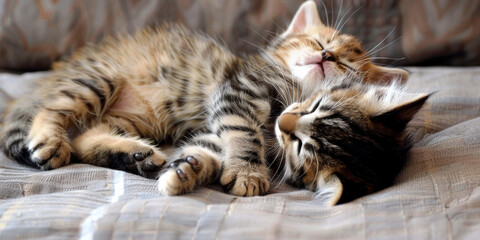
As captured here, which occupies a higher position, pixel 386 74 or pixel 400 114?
pixel 400 114

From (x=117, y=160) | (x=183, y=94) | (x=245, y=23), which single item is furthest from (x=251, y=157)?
(x=245, y=23)

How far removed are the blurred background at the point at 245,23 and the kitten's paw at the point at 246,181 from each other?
3.19 ft

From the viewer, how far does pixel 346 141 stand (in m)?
1.18

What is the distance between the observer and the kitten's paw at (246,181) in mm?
1170

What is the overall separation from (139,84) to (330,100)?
2.56 ft

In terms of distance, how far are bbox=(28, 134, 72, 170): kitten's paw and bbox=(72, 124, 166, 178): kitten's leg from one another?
64 millimetres

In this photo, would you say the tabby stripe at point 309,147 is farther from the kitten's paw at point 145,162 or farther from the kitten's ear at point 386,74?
the kitten's ear at point 386,74

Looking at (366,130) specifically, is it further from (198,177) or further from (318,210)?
(198,177)

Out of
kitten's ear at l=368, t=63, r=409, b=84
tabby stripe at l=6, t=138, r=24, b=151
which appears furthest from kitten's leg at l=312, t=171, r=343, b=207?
tabby stripe at l=6, t=138, r=24, b=151

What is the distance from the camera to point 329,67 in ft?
5.16

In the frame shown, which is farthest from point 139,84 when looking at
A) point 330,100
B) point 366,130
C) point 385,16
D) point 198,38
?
point 385,16

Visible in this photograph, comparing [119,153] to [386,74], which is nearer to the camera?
[119,153]

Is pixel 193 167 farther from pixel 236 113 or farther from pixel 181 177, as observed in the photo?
pixel 236 113

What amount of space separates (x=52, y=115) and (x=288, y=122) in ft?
2.64
